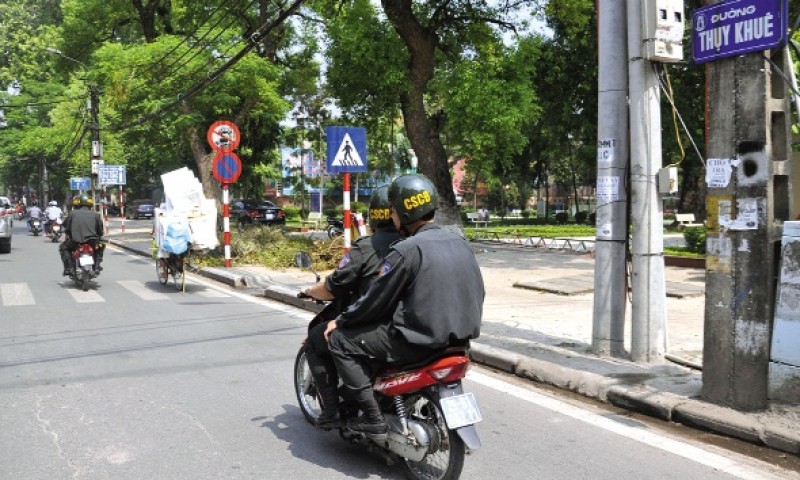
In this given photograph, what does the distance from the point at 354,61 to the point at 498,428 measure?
12393 mm

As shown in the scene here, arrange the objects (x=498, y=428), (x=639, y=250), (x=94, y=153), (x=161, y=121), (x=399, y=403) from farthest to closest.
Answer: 1. (x=94, y=153)
2. (x=161, y=121)
3. (x=639, y=250)
4. (x=498, y=428)
5. (x=399, y=403)

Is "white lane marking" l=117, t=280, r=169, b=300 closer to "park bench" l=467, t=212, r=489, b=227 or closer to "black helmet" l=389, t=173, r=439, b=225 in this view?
"black helmet" l=389, t=173, r=439, b=225

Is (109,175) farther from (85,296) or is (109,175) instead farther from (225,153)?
(85,296)

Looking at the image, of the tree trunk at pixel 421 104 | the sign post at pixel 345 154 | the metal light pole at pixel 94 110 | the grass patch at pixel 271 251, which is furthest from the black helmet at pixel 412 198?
the metal light pole at pixel 94 110

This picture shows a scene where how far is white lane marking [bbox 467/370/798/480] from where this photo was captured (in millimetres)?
4088

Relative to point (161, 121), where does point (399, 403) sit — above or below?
below

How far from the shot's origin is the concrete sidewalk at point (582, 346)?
188 inches

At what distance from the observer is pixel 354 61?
51.7 feet

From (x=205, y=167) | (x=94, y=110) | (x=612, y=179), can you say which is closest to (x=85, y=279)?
(x=612, y=179)

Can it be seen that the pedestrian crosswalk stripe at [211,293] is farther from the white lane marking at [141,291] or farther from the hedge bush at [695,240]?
the hedge bush at [695,240]

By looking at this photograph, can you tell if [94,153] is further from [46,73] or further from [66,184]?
[66,184]

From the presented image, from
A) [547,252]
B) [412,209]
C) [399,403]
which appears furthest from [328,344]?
[547,252]

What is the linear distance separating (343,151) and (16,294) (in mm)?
6098

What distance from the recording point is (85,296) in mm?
11188
